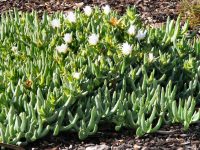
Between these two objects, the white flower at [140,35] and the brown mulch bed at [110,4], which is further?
the brown mulch bed at [110,4]

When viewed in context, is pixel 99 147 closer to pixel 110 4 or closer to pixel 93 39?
pixel 93 39

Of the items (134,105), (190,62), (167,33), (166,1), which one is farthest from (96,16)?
(166,1)

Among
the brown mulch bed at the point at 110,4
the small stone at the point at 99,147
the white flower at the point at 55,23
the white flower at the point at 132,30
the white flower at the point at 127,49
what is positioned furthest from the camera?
the brown mulch bed at the point at 110,4

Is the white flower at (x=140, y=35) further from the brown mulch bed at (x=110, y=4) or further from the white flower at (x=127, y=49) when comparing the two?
the brown mulch bed at (x=110, y=4)

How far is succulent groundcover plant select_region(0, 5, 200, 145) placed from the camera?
3.50 metres

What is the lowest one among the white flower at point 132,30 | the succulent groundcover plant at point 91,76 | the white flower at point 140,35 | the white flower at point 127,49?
the succulent groundcover plant at point 91,76

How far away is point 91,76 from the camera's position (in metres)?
3.92

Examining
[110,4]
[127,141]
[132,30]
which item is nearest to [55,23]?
[132,30]

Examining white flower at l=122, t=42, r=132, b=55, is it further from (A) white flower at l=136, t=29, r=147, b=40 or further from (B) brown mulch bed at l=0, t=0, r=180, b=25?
(B) brown mulch bed at l=0, t=0, r=180, b=25

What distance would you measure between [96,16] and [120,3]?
4.81ft

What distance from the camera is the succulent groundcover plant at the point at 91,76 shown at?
11.5ft

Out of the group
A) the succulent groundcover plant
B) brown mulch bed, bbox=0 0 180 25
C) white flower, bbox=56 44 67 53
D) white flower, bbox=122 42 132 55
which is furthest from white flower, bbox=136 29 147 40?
brown mulch bed, bbox=0 0 180 25

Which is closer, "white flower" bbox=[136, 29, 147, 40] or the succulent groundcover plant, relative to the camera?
the succulent groundcover plant

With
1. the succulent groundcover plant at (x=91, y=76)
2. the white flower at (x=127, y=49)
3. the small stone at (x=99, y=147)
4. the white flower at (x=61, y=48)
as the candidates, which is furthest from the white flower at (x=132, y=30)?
the small stone at (x=99, y=147)
